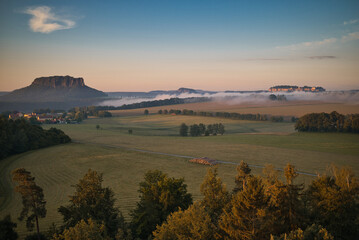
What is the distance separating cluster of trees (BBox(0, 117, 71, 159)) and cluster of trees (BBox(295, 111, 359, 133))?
91.6m

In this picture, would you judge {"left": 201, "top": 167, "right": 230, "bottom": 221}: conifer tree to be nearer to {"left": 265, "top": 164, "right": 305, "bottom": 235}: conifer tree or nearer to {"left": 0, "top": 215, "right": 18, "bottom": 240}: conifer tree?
{"left": 265, "top": 164, "right": 305, "bottom": 235}: conifer tree

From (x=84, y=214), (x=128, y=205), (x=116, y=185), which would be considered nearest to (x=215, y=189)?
(x=84, y=214)

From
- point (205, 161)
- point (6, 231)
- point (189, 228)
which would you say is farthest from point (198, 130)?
point (189, 228)

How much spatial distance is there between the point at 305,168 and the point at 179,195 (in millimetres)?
35114

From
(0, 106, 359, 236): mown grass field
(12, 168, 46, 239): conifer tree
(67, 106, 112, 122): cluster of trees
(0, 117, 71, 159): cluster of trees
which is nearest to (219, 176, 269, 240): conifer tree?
(12, 168, 46, 239): conifer tree

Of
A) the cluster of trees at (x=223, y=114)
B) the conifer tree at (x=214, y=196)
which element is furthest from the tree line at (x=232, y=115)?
the conifer tree at (x=214, y=196)

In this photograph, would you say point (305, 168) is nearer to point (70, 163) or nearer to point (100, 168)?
point (100, 168)

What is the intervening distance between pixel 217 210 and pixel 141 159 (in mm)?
40279

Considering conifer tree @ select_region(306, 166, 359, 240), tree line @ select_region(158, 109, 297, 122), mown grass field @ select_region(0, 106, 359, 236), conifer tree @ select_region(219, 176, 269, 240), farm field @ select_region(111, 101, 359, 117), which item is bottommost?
mown grass field @ select_region(0, 106, 359, 236)

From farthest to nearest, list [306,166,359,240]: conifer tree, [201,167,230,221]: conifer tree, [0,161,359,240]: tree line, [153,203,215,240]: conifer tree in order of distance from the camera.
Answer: [201,167,230,221]: conifer tree, [306,166,359,240]: conifer tree, [0,161,359,240]: tree line, [153,203,215,240]: conifer tree

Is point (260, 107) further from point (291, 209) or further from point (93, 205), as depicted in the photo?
point (93, 205)

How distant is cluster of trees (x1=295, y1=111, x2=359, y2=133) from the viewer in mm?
89000

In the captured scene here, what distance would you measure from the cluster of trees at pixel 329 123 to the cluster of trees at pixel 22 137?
91.6 metres

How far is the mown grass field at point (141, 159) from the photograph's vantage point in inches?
1602
